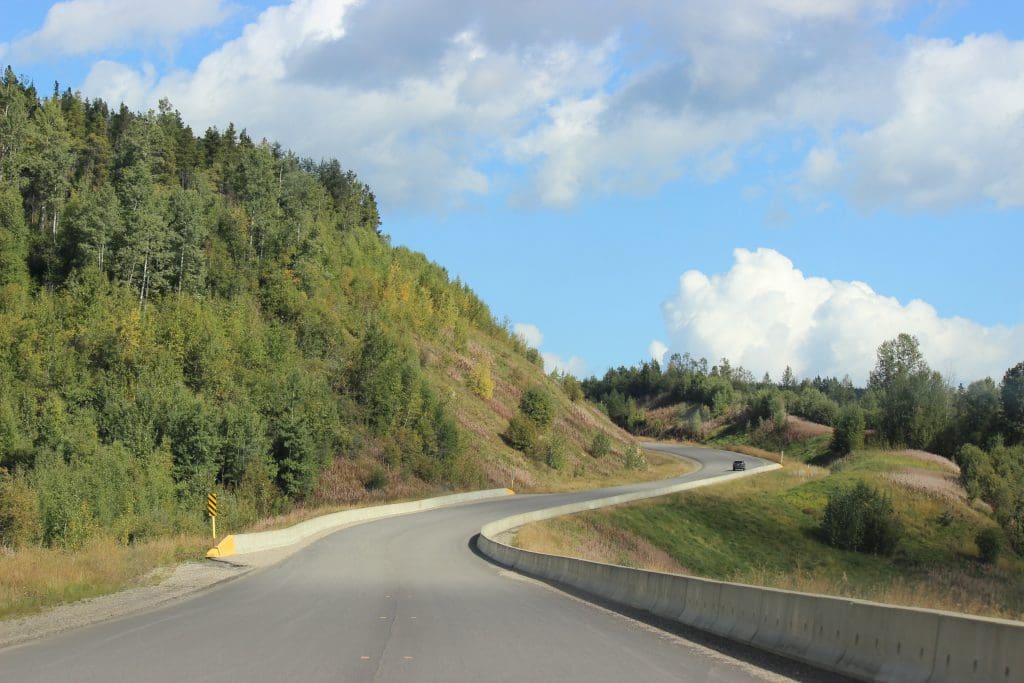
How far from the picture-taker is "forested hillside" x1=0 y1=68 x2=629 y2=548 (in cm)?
5256

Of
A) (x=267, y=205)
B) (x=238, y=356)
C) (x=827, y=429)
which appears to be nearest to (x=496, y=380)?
(x=267, y=205)

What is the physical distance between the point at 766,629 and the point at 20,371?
201ft

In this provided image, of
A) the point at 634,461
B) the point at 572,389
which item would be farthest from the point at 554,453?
the point at 572,389

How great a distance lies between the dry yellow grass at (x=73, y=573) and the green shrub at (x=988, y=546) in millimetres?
53269

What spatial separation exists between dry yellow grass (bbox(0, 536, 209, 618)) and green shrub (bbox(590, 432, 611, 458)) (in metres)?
75.6

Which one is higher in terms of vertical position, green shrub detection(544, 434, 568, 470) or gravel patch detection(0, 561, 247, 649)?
green shrub detection(544, 434, 568, 470)

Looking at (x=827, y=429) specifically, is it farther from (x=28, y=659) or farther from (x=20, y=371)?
(x=28, y=659)

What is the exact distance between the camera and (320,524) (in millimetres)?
44719

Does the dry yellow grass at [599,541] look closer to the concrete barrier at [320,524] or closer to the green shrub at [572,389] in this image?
the concrete barrier at [320,524]

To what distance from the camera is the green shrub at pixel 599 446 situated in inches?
3986

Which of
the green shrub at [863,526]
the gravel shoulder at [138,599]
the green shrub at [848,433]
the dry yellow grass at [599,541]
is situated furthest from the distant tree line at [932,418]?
the gravel shoulder at [138,599]

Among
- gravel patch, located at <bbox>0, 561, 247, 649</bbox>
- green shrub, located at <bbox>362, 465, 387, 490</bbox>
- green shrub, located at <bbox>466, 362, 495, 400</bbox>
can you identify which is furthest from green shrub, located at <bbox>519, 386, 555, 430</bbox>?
gravel patch, located at <bbox>0, 561, 247, 649</bbox>

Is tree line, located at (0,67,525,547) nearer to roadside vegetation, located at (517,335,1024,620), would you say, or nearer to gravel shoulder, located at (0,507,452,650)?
gravel shoulder, located at (0,507,452,650)

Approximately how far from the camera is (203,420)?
56750 mm
